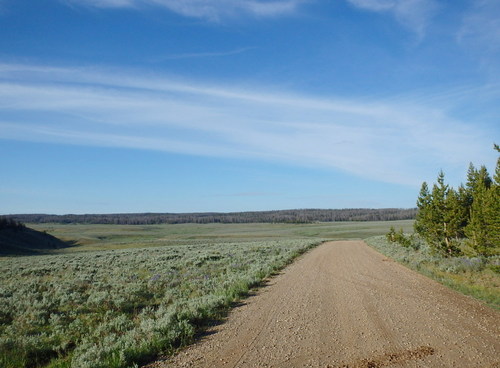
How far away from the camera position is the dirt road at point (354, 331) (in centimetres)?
650

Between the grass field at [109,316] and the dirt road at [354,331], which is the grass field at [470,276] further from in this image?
the grass field at [109,316]

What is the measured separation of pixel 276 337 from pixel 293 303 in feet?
11.4

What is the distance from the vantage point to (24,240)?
258 ft

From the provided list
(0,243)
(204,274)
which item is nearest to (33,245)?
→ (0,243)

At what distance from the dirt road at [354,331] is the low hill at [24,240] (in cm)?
7150

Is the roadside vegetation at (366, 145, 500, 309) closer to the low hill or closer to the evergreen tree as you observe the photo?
the evergreen tree

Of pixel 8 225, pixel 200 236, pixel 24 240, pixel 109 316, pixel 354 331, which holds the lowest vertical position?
pixel 200 236

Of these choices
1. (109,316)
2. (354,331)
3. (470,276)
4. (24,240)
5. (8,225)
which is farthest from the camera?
(8,225)

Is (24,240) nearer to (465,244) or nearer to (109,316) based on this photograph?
(109,316)

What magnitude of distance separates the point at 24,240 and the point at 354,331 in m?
89.5

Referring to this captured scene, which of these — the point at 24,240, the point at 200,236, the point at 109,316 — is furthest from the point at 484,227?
the point at 24,240

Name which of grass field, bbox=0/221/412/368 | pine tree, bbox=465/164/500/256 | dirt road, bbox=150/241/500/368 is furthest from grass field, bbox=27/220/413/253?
dirt road, bbox=150/241/500/368

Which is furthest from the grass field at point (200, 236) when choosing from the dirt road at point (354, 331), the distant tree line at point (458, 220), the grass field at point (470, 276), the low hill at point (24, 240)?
the dirt road at point (354, 331)

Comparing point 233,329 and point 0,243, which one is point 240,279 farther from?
point 0,243
